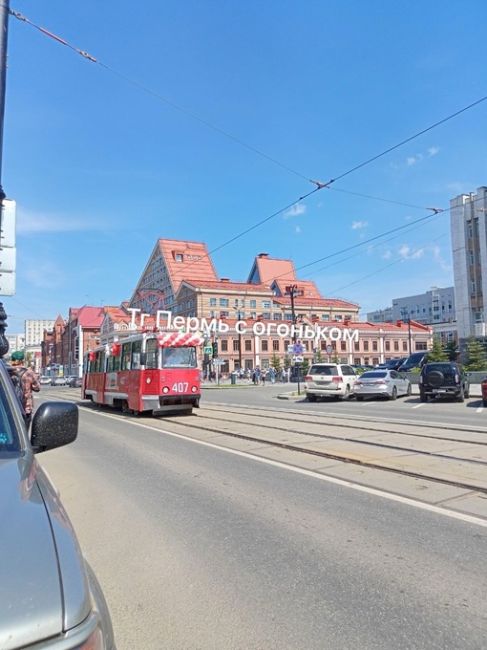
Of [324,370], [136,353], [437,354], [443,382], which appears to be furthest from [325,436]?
[437,354]

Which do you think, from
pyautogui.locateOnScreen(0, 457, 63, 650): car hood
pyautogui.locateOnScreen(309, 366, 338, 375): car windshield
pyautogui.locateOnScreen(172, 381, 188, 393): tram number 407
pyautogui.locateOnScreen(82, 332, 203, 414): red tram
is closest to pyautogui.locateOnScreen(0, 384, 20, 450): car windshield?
pyautogui.locateOnScreen(0, 457, 63, 650): car hood

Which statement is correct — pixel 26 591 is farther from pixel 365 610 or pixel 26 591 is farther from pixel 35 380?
pixel 35 380

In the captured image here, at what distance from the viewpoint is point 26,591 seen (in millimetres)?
1509

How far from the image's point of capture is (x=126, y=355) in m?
18.6

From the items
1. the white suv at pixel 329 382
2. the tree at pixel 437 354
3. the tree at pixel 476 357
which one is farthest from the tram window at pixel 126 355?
the tree at pixel 437 354

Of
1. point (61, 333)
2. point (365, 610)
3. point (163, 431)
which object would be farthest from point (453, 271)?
point (61, 333)

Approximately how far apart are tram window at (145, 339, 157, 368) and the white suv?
11.0m

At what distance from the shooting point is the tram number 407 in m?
17.0

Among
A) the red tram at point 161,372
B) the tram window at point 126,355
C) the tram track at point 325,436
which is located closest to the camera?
the tram track at point 325,436

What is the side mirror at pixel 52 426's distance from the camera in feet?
10.5

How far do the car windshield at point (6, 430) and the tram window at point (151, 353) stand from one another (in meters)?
13.8

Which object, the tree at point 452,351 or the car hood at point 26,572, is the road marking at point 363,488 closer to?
the car hood at point 26,572

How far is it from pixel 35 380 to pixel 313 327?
81.2 metres

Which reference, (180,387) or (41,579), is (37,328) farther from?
(41,579)
